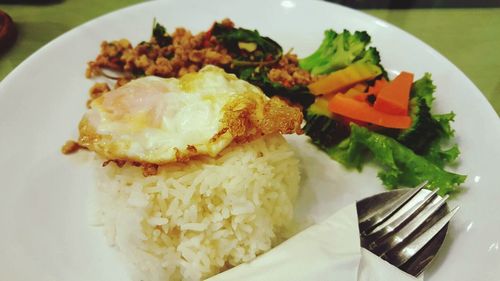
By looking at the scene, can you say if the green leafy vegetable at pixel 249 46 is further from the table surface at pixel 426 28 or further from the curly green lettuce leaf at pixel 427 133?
the table surface at pixel 426 28

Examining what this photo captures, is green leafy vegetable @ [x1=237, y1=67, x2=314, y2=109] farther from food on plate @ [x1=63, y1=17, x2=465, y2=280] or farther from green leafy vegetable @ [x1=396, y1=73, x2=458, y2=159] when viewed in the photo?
green leafy vegetable @ [x1=396, y1=73, x2=458, y2=159]

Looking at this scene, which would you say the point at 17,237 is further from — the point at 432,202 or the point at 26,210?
the point at 432,202

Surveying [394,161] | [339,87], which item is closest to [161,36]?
[339,87]

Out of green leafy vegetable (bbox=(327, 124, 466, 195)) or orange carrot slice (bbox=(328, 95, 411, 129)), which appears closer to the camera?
green leafy vegetable (bbox=(327, 124, 466, 195))

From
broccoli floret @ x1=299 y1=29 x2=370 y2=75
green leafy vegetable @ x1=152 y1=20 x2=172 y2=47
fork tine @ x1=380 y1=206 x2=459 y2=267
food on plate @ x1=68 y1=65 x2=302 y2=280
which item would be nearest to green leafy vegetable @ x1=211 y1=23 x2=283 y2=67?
broccoli floret @ x1=299 y1=29 x2=370 y2=75

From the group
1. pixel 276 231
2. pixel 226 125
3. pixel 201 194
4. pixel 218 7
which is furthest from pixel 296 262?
pixel 218 7

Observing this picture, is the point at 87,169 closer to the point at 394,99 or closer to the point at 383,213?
the point at 383,213

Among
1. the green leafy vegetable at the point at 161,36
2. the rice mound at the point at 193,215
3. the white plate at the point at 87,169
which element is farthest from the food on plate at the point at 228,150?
the green leafy vegetable at the point at 161,36
